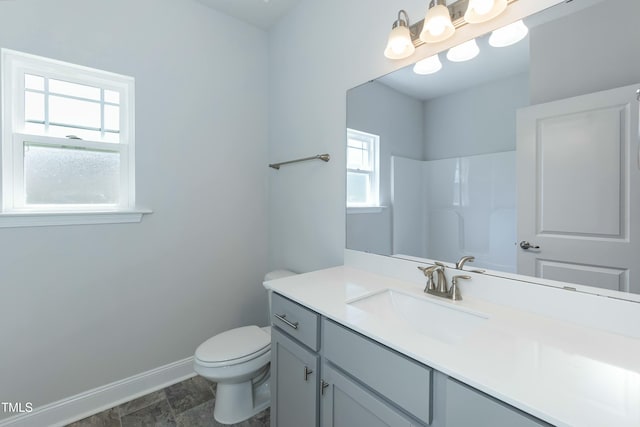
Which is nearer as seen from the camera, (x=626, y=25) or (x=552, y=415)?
(x=552, y=415)

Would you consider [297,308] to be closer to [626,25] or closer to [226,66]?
[626,25]

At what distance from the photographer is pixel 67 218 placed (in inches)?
61.8

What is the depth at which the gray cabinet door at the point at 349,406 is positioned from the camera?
0.81m

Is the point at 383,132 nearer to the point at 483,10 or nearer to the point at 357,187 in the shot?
the point at 357,187

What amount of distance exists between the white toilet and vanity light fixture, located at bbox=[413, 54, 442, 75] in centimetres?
163

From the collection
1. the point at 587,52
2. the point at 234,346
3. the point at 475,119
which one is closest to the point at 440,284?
the point at 475,119

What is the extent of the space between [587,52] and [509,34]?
26cm

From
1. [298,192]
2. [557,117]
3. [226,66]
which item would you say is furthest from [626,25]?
[226,66]

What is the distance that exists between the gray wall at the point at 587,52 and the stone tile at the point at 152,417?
7.62 feet

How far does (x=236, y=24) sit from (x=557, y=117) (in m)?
2.16

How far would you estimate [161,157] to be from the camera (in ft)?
6.06

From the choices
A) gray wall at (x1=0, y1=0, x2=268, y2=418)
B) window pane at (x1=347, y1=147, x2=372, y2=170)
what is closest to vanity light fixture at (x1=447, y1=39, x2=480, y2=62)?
window pane at (x1=347, y1=147, x2=372, y2=170)

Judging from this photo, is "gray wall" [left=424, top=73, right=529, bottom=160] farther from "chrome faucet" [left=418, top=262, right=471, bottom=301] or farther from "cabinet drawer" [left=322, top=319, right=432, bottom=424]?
"cabinet drawer" [left=322, top=319, right=432, bottom=424]

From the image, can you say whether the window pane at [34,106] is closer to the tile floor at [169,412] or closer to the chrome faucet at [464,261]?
the tile floor at [169,412]
